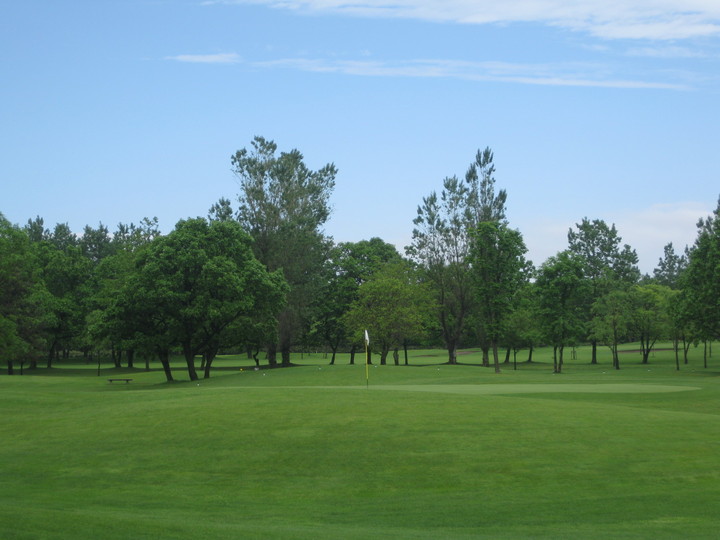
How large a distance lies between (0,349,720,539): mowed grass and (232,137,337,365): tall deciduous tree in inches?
1785

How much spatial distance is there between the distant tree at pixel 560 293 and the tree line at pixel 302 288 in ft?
0.44

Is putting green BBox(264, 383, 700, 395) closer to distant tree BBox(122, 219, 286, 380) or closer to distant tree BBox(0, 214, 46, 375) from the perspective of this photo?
distant tree BBox(122, 219, 286, 380)

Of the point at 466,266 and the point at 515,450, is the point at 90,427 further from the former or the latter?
the point at 466,266

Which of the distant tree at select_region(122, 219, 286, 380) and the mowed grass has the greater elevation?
the distant tree at select_region(122, 219, 286, 380)

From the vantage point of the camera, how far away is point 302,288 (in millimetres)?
75812

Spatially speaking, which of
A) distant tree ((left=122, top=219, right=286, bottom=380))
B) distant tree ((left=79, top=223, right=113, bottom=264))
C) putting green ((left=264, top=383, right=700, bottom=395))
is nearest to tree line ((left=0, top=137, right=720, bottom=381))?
distant tree ((left=122, top=219, right=286, bottom=380))

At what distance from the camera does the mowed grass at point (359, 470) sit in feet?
46.5

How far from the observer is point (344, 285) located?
91.8 meters

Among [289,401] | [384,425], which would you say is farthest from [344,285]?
[384,425]

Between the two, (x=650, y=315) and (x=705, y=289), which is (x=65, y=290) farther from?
(x=705, y=289)

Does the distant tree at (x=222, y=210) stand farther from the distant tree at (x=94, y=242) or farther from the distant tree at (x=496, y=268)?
the distant tree at (x=94, y=242)

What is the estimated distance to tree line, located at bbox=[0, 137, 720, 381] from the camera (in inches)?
2373

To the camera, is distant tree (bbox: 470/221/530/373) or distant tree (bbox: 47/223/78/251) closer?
distant tree (bbox: 470/221/530/373)

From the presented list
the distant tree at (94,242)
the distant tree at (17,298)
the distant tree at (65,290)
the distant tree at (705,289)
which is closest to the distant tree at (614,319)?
the distant tree at (705,289)
